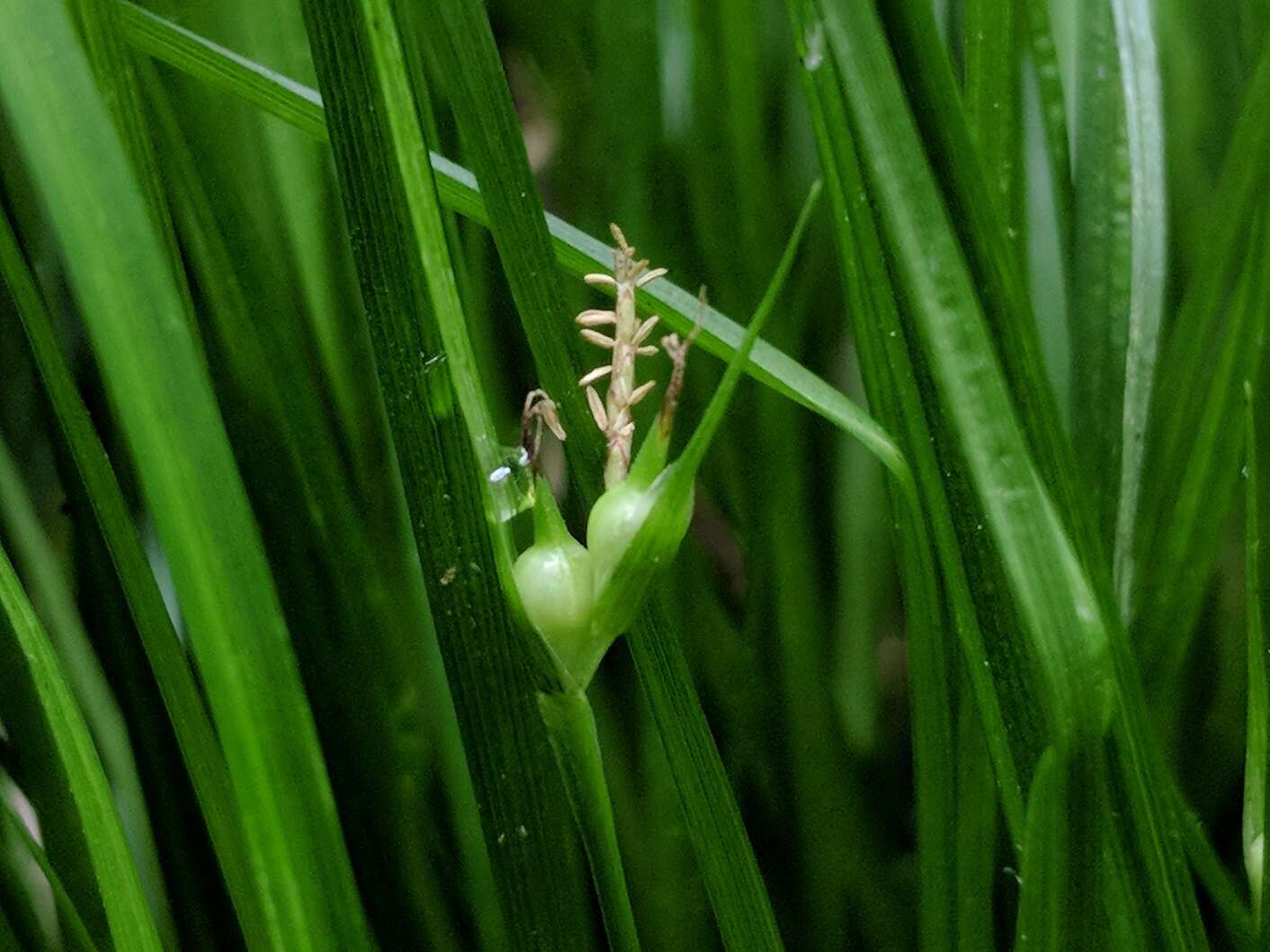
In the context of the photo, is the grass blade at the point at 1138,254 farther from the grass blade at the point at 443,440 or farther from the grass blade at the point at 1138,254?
the grass blade at the point at 443,440

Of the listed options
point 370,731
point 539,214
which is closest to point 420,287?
point 539,214

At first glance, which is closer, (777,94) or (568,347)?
(568,347)

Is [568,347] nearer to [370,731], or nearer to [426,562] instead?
[426,562]

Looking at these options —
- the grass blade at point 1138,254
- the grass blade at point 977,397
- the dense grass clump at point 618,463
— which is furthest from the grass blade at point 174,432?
the grass blade at point 1138,254

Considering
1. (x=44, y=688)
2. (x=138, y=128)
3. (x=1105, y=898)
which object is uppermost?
(x=138, y=128)

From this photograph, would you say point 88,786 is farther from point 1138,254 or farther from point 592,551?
point 1138,254

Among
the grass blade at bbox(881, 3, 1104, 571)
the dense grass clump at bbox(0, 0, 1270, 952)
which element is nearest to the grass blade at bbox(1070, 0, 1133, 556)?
the dense grass clump at bbox(0, 0, 1270, 952)

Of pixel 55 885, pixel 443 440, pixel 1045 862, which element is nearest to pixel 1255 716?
pixel 1045 862
